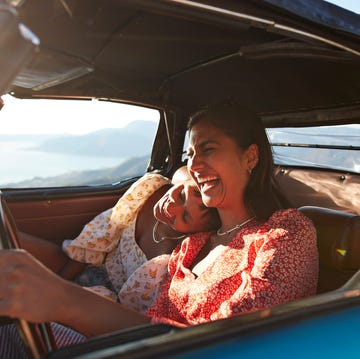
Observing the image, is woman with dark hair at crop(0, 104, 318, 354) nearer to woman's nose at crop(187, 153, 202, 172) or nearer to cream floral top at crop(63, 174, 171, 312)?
woman's nose at crop(187, 153, 202, 172)

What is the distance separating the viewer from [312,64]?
7.82ft

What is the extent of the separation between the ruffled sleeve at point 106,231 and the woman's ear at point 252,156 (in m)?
1.10

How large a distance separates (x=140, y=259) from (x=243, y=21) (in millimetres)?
1803

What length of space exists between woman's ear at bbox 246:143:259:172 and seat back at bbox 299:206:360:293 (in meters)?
0.39

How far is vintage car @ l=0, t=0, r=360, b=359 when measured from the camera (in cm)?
102

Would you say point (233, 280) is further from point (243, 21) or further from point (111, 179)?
point (111, 179)

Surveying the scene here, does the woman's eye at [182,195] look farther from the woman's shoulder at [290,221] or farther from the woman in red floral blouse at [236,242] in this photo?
the woman's shoulder at [290,221]

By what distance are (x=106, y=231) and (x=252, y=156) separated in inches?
48.9

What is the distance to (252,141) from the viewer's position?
7.73ft

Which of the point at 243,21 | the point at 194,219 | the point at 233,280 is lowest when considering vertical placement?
the point at 233,280

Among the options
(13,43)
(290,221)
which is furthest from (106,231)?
(13,43)

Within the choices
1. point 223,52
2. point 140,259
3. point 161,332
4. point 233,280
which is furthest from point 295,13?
point 140,259

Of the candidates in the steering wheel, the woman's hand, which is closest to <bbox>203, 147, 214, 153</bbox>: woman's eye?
the woman's hand

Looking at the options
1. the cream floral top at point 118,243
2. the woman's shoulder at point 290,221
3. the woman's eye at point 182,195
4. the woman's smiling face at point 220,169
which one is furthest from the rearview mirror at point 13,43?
the woman's eye at point 182,195
